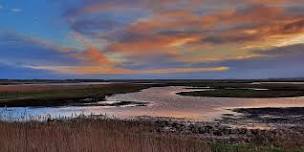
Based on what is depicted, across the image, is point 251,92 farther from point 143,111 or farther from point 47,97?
point 143,111

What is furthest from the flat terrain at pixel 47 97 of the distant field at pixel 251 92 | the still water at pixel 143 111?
the distant field at pixel 251 92

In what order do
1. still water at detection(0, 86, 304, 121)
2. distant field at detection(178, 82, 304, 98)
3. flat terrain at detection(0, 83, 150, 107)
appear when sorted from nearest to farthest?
still water at detection(0, 86, 304, 121) → flat terrain at detection(0, 83, 150, 107) → distant field at detection(178, 82, 304, 98)

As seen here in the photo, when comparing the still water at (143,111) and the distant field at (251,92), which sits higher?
the distant field at (251,92)

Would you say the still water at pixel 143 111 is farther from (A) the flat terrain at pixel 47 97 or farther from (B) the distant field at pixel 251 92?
(B) the distant field at pixel 251 92

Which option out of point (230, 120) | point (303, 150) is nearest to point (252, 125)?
point (230, 120)

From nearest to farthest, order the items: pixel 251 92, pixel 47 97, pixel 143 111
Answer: pixel 143 111
pixel 47 97
pixel 251 92

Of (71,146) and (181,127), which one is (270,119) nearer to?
(181,127)

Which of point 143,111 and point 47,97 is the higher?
point 47,97

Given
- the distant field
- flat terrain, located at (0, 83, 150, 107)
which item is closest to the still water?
flat terrain, located at (0, 83, 150, 107)

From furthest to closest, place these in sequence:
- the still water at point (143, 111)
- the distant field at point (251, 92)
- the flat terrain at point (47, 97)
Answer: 1. the distant field at point (251, 92)
2. the flat terrain at point (47, 97)
3. the still water at point (143, 111)

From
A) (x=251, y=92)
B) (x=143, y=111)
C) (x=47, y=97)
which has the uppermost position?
(x=251, y=92)

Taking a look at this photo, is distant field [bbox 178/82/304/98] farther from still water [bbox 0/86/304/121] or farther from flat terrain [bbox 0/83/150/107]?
still water [bbox 0/86/304/121]

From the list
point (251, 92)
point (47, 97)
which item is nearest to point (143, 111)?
point (47, 97)

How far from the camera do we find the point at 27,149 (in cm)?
1118
